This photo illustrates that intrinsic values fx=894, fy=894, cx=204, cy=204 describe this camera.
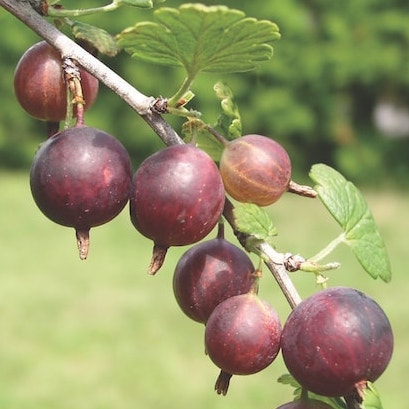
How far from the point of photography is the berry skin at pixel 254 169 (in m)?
0.90

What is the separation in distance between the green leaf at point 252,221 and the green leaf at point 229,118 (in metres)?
0.12

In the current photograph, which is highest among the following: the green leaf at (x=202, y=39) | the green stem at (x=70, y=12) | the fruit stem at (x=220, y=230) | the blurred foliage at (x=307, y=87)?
the green leaf at (x=202, y=39)

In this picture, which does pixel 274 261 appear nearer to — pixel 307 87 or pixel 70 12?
pixel 70 12

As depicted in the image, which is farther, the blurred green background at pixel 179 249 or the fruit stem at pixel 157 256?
the blurred green background at pixel 179 249

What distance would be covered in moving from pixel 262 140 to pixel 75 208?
0.73ft

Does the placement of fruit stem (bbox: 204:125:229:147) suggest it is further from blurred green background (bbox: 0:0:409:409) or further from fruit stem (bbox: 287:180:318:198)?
blurred green background (bbox: 0:0:409:409)

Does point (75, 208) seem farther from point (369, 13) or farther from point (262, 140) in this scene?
point (369, 13)

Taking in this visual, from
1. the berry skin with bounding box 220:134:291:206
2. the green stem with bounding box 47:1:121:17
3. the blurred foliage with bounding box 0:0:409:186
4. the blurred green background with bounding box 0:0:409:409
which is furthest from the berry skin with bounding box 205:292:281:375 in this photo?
the blurred foliage with bounding box 0:0:409:186

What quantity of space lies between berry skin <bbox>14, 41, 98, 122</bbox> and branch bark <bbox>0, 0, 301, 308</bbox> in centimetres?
6

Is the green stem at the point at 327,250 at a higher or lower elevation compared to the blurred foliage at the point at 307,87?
higher

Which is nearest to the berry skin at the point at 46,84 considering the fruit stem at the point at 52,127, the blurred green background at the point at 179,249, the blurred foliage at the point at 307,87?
the fruit stem at the point at 52,127

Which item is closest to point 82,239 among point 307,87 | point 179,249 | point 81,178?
point 81,178

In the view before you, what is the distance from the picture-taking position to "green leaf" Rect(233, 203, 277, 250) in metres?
0.88

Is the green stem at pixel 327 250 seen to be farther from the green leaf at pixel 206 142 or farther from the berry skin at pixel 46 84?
the berry skin at pixel 46 84
